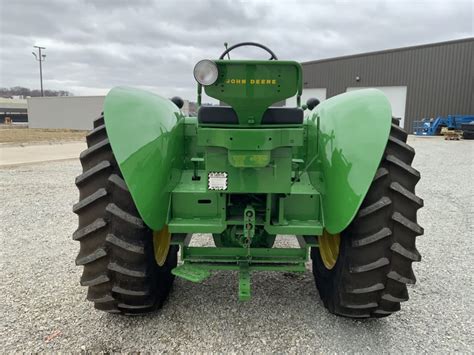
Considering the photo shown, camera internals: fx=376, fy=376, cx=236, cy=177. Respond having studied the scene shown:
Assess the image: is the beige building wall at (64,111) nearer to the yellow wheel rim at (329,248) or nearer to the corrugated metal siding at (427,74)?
the corrugated metal siding at (427,74)

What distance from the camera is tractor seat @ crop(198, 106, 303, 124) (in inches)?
101

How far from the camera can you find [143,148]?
2451 millimetres

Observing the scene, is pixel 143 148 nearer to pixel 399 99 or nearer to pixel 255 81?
pixel 255 81

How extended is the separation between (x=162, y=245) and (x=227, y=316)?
0.75 m

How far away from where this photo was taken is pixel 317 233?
2.55 meters

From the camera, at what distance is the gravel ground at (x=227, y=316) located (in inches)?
102

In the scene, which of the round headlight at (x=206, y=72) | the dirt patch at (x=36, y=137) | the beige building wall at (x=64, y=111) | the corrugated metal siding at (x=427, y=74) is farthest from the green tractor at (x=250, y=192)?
the beige building wall at (x=64, y=111)

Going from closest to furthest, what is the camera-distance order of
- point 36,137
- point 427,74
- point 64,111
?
point 36,137 < point 427,74 < point 64,111

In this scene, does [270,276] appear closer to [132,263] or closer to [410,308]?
[410,308]

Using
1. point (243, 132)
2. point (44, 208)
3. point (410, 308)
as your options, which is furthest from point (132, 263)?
point (44, 208)

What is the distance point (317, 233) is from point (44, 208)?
17.3 feet

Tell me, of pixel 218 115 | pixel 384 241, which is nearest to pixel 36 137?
pixel 218 115

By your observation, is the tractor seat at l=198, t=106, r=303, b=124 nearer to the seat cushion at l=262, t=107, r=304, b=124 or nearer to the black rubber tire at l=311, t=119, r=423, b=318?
Answer: the seat cushion at l=262, t=107, r=304, b=124

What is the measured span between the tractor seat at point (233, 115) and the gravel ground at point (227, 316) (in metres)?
1.50
